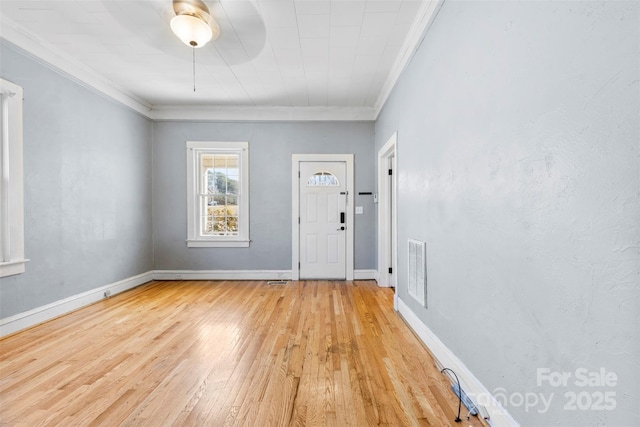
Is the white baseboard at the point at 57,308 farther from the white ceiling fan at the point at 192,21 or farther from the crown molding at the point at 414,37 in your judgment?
the crown molding at the point at 414,37

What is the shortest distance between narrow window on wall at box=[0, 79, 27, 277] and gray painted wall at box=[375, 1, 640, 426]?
380cm

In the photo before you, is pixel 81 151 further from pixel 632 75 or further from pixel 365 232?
pixel 632 75

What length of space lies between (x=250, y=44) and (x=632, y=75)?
9.68ft

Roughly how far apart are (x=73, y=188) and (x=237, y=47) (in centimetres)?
251

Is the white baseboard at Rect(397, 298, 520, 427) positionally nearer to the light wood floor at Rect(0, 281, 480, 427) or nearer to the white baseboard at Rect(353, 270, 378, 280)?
the light wood floor at Rect(0, 281, 480, 427)

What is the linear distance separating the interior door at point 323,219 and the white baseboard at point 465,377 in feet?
7.16

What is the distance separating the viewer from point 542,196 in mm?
1175

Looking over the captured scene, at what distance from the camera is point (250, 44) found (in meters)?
2.94

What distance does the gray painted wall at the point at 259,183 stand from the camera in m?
4.85

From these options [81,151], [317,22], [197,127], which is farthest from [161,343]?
[197,127]

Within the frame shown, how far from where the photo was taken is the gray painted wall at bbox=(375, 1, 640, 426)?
2.86 ft

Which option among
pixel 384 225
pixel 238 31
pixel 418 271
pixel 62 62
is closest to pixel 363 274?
pixel 384 225

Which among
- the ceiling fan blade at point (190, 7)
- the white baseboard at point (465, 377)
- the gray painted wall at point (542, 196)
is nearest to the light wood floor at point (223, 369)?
the white baseboard at point (465, 377)

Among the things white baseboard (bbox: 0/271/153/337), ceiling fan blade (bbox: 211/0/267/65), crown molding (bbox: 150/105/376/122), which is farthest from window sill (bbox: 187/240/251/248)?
ceiling fan blade (bbox: 211/0/267/65)
